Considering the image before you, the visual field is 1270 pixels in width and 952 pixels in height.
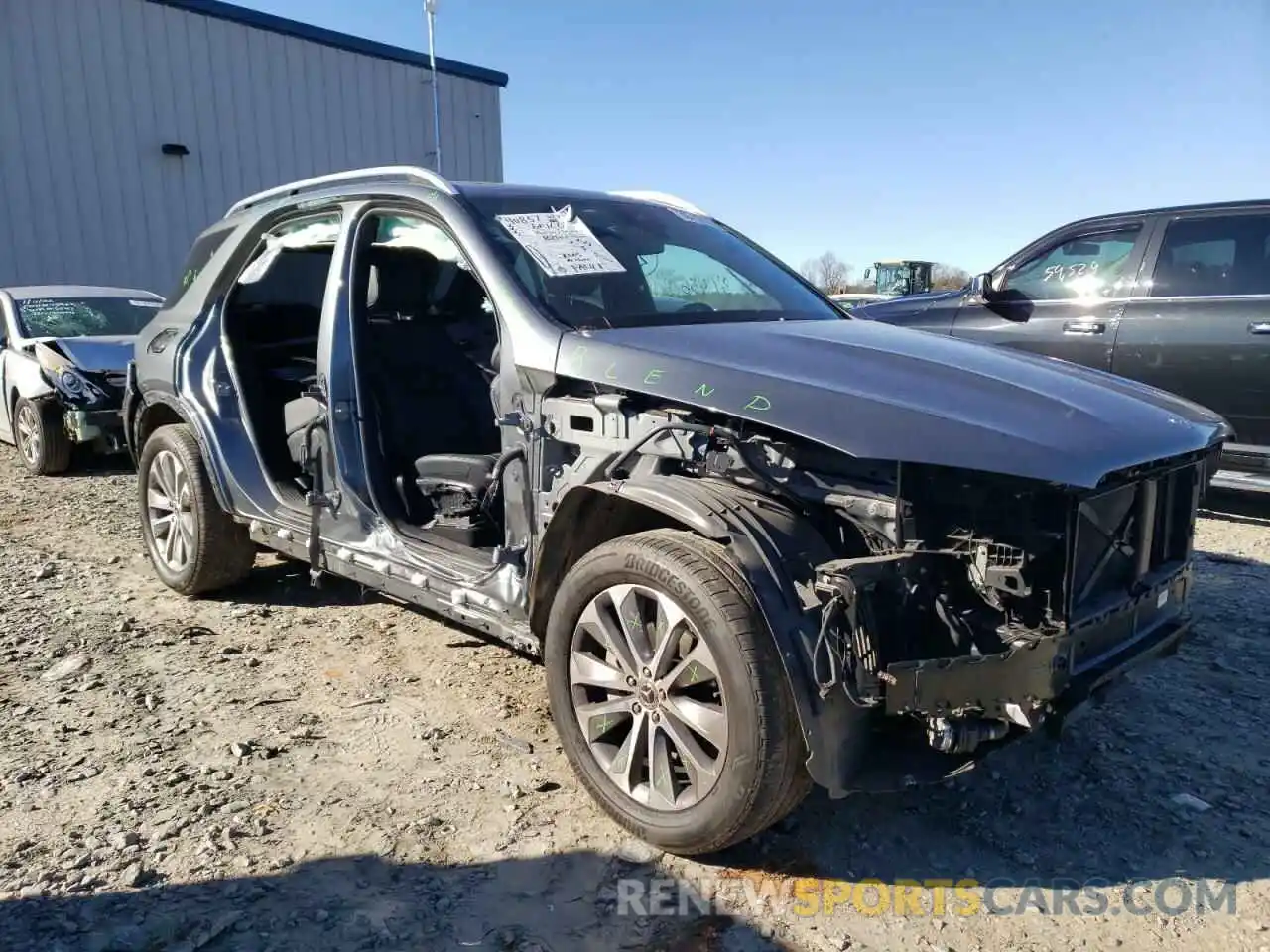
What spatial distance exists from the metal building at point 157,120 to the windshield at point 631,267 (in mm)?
13510

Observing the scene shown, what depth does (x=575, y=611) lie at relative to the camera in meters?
2.68

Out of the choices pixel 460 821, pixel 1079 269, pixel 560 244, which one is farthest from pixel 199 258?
pixel 1079 269

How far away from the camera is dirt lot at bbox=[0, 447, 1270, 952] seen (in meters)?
2.27

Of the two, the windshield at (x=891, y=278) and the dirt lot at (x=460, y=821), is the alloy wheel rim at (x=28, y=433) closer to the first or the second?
the dirt lot at (x=460, y=821)

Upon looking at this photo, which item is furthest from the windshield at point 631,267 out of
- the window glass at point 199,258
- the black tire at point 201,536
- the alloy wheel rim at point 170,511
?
the alloy wheel rim at point 170,511

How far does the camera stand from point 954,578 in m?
2.26

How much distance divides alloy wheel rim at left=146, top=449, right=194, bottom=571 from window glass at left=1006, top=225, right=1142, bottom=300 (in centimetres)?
536

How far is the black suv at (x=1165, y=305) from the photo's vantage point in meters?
5.59

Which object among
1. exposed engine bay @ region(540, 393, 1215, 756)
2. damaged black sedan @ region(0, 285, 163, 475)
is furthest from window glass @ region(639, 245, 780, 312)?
damaged black sedan @ region(0, 285, 163, 475)

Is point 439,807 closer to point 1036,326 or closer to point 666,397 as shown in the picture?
point 666,397

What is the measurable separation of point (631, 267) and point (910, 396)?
4.33ft

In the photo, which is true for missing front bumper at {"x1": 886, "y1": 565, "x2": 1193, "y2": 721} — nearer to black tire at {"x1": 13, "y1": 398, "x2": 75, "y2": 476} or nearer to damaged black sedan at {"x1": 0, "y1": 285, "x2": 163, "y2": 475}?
damaged black sedan at {"x1": 0, "y1": 285, "x2": 163, "y2": 475}

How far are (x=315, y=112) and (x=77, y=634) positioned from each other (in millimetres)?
14665

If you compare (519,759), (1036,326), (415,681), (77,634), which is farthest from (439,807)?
(1036,326)
